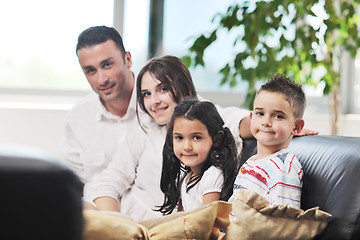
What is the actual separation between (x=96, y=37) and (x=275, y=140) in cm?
88

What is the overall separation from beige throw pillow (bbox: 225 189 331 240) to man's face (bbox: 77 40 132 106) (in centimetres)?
88

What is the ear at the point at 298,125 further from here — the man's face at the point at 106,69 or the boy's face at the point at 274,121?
the man's face at the point at 106,69

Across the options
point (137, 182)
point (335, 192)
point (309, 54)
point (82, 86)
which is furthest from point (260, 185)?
point (82, 86)

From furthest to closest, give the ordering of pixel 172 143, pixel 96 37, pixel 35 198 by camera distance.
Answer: pixel 96 37 → pixel 172 143 → pixel 35 198

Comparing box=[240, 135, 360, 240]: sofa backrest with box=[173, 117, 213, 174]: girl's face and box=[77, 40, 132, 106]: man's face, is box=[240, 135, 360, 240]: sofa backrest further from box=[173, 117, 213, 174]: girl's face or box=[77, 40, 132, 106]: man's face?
box=[77, 40, 132, 106]: man's face

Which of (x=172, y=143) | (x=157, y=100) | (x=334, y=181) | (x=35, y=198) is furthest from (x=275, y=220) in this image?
(x=35, y=198)

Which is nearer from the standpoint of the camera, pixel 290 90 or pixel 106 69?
pixel 290 90

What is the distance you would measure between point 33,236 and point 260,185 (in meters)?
0.99

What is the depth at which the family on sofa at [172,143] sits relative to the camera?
1.38 metres

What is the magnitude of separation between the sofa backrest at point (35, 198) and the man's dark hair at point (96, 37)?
149 centimetres

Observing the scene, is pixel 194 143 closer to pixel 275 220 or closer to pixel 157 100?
pixel 157 100

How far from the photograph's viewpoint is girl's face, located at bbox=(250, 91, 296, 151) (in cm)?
144

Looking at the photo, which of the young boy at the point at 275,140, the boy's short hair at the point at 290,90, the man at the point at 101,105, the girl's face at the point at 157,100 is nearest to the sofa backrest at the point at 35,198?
the young boy at the point at 275,140

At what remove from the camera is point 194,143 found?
160 centimetres
